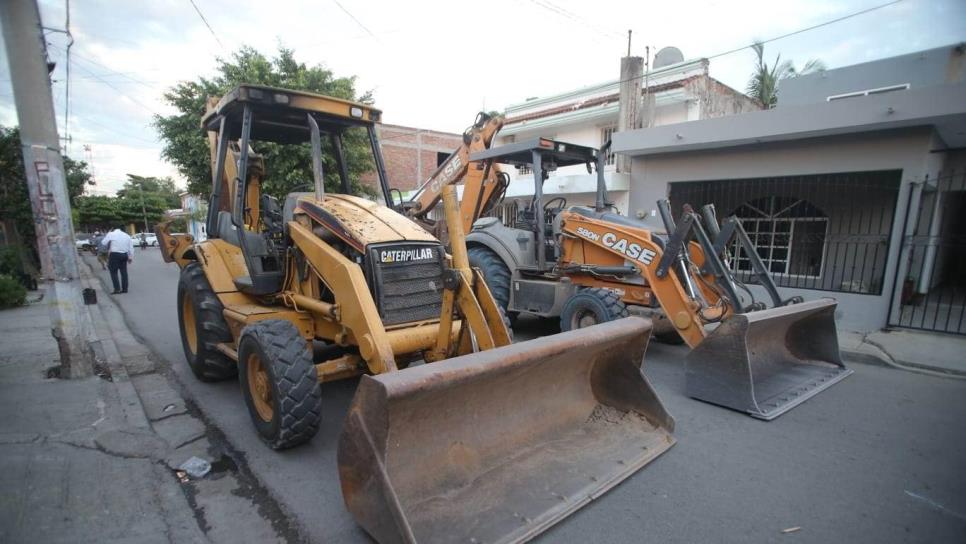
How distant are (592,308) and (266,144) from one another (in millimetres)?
10974

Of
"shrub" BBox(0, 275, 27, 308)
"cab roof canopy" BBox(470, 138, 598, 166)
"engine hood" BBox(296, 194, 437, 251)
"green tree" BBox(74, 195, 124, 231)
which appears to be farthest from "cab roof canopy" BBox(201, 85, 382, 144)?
"green tree" BBox(74, 195, 124, 231)

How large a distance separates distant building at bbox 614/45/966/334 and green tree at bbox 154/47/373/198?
305 inches

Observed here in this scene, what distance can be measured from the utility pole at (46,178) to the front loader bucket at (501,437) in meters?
4.07

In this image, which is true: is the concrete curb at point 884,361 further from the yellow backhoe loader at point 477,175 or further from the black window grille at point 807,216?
the yellow backhoe loader at point 477,175

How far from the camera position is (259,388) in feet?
11.0

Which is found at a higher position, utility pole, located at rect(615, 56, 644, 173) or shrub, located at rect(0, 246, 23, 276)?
utility pole, located at rect(615, 56, 644, 173)

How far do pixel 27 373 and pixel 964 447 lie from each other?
8.32 meters

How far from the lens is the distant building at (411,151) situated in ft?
76.7

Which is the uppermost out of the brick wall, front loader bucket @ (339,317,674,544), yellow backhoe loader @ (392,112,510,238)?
the brick wall

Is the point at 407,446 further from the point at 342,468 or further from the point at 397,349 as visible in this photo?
the point at 397,349

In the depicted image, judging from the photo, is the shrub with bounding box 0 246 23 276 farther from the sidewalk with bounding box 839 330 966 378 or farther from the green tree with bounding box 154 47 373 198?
the sidewalk with bounding box 839 330 966 378

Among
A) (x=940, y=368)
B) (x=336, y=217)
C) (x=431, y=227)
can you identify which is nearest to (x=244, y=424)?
(x=336, y=217)

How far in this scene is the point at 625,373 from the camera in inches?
134

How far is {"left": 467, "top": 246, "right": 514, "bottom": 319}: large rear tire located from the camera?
6.58 metres
